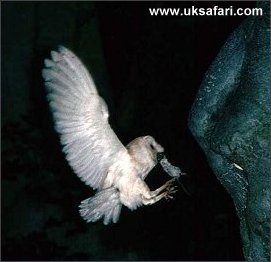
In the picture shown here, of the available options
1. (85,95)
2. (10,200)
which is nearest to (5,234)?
(10,200)

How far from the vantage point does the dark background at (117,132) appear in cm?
376

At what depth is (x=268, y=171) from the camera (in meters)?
1.59

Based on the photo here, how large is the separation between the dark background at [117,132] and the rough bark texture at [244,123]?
180cm

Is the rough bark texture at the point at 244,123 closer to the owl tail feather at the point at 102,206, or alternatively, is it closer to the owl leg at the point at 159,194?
the owl leg at the point at 159,194

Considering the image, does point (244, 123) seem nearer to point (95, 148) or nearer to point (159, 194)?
point (159, 194)

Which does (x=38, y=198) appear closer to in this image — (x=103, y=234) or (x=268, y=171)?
(x=103, y=234)

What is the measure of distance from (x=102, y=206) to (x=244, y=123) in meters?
0.56

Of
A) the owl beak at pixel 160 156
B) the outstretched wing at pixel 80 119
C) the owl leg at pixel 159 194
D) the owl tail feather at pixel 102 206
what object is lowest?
the owl tail feather at pixel 102 206

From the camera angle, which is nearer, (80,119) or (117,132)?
(80,119)

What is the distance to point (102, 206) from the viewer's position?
1768mm

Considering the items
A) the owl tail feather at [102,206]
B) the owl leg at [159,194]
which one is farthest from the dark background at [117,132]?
the owl leg at [159,194]

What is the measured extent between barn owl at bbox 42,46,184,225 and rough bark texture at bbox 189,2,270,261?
232mm

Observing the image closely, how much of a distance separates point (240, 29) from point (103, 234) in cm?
265

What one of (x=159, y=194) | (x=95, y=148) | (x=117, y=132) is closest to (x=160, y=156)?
(x=159, y=194)
